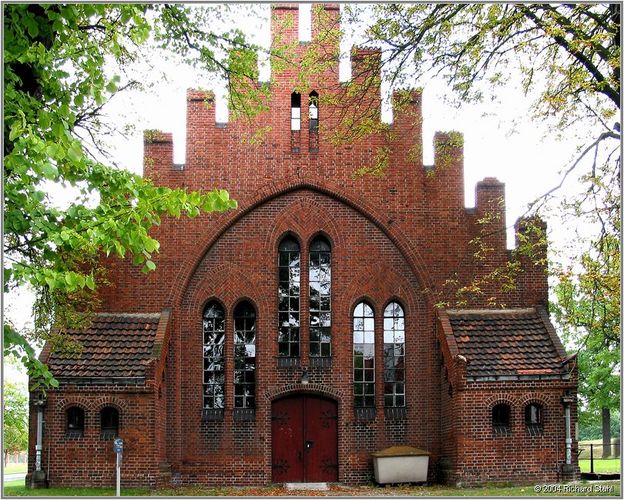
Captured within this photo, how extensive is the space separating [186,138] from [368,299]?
578cm

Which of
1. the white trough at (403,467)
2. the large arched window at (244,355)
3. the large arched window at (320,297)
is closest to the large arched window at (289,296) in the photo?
the large arched window at (320,297)

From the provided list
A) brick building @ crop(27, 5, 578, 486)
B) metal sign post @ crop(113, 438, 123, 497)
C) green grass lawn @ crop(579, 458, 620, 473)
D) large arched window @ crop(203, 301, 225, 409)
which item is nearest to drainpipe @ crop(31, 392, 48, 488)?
brick building @ crop(27, 5, 578, 486)

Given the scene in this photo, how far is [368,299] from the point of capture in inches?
813

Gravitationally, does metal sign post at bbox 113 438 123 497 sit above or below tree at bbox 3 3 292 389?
below

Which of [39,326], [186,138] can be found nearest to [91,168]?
[39,326]

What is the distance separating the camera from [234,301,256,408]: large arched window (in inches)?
795

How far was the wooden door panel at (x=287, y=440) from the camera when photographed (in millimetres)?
19891

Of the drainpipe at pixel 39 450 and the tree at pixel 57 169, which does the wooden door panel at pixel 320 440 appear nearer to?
the drainpipe at pixel 39 450

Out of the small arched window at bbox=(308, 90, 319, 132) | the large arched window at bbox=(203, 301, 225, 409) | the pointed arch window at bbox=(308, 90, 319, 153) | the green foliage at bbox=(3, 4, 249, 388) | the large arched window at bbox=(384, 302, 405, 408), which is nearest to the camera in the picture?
the green foliage at bbox=(3, 4, 249, 388)

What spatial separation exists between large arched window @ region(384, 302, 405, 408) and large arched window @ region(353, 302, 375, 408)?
0.32 metres

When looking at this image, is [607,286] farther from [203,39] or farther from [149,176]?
[149,176]

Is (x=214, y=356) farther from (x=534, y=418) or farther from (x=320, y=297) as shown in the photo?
(x=534, y=418)

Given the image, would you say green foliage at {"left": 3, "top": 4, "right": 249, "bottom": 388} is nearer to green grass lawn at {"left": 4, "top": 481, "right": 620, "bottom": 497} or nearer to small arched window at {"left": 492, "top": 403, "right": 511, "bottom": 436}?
green grass lawn at {"left": 4, "top": 481, "right": 620, "bottom": 497}

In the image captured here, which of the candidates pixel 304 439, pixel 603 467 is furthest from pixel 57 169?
pixel 603 467
